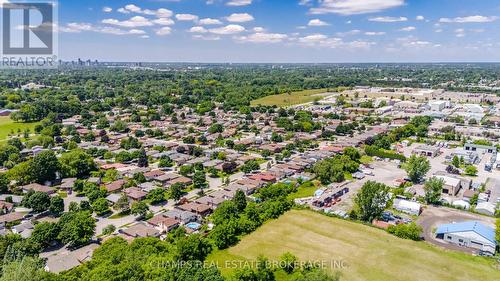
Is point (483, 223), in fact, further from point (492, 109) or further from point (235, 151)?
point (492, 109)

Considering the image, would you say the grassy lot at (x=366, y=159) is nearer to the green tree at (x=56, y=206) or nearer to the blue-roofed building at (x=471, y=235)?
the blue-roofed building at (x=471, y=235)

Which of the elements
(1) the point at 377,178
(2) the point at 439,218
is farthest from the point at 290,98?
(2) the point at 439,218

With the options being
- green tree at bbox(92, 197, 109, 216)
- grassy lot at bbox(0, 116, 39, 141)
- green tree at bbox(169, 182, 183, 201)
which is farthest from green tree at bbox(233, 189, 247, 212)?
grassy lot at bbox(0, 116, 39, 141)

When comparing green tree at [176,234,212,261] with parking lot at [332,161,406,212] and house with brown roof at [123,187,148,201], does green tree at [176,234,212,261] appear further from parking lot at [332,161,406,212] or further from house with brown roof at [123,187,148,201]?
parking lot at [332,161,406,212]

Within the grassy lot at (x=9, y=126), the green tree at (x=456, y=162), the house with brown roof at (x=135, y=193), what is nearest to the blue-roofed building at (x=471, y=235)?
the green tree at (x=456, y=162)

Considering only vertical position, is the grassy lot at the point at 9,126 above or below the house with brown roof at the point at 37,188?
above
